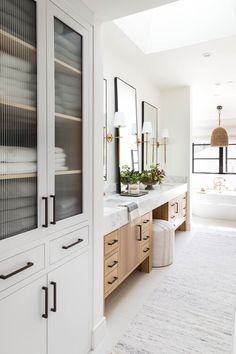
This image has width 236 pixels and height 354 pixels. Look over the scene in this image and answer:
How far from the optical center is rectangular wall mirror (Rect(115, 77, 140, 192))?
11.3 feet

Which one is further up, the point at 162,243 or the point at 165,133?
the point at 165,133

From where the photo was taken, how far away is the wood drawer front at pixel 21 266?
1.12 metres

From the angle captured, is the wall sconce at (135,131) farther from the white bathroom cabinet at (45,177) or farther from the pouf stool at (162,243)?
the white bathroom cabinet at (45,177)

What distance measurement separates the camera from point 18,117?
4.00ft

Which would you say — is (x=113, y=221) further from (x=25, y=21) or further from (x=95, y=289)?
(x=25, y=21)

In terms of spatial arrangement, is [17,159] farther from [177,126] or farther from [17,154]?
[177,126]

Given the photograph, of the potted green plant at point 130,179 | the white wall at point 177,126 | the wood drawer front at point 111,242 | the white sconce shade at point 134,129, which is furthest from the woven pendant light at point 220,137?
the wood drawer front at point 111,242

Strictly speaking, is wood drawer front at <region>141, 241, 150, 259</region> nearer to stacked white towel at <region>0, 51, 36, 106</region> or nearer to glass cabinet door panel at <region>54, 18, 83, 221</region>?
glass cabinet door panel at <region>54, 18, 83, 221</region>

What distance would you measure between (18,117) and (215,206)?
5567mm

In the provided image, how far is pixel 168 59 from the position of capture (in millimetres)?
3596

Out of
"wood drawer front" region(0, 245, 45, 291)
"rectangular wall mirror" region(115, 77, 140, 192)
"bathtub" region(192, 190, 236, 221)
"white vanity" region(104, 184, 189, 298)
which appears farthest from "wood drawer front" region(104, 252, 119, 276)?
"bathtub" region(192, 190, 236, 221)

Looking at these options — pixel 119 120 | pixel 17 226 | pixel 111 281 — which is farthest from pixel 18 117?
pixel 119 120

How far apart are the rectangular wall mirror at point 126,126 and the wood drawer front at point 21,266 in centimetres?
220

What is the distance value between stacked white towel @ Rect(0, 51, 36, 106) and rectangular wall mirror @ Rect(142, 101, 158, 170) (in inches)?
115
